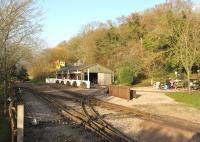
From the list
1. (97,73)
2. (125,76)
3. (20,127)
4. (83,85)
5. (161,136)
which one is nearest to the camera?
(161,136)

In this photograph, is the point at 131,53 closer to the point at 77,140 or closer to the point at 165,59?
the point at 165,59

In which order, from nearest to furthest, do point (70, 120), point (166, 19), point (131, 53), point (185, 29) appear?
point (70, 120) < point (185, 29) < point (166, 19) < point (131, 53)

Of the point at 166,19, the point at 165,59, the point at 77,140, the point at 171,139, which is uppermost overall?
the point at 166,19

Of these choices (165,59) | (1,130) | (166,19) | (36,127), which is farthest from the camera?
(165,59)

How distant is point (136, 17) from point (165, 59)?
20920 mm

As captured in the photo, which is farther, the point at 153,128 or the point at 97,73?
the point at 97,73

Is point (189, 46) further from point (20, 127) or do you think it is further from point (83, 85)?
point (20, 127)

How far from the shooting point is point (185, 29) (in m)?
42.5

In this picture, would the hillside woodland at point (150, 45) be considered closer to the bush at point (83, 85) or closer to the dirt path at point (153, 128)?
the bush at point (83, 85)

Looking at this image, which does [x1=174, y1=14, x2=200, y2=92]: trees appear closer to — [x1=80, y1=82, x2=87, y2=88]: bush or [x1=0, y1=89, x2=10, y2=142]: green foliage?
[x1=80, y1=82, x2=87, y2=88]: bush

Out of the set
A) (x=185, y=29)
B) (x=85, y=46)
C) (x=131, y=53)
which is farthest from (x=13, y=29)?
(x=85, y=46)

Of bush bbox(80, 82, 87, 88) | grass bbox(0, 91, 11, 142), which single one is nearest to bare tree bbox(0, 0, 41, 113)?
grass bbox(0, 91, 11, 142)

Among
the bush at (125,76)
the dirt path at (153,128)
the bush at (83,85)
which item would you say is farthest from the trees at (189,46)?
the bush at (83,85)

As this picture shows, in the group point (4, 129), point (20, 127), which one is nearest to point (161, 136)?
point (20, 127)
